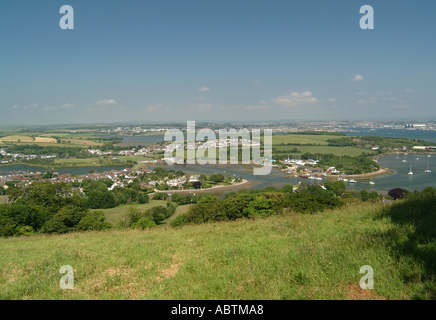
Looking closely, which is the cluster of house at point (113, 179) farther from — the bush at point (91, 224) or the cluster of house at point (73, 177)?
the bush at point (91, 224)

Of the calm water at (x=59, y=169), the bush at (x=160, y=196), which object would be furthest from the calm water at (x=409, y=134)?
the calm water at (x=59, y=169)

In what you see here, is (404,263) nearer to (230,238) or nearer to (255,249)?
(255,249)

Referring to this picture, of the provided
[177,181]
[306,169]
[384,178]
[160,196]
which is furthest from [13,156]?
[384,178]

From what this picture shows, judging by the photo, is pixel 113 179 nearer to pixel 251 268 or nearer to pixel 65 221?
pixel 65 221

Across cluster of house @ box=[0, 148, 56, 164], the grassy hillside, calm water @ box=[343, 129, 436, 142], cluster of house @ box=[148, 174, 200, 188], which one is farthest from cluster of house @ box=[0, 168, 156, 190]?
calm water @ box=[343, 129, 436, 142]

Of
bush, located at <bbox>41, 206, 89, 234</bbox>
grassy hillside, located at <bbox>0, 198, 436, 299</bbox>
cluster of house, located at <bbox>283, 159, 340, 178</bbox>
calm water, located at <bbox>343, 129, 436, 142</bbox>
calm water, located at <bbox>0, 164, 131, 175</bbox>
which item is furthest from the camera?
calm water, located at <bbox>343, 129, 436, 142</bbox>

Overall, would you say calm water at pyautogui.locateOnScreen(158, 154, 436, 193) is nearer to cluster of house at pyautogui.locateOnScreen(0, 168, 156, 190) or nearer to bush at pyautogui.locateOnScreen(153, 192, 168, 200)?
cluster of house at pyautogui.locateOnScreen(0, 168, 156, 190)

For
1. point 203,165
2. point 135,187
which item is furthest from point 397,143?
point 135,187

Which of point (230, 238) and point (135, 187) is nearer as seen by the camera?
point (230, 238)

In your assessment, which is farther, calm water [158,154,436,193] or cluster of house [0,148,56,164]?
cluster of house [0,148,56,164]
